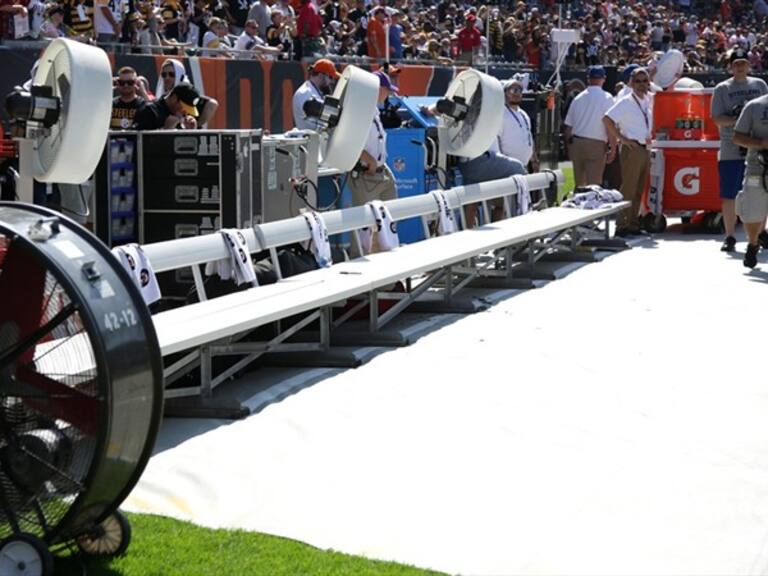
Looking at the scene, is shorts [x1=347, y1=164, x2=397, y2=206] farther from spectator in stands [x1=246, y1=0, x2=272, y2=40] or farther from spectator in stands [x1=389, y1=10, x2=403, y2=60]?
spectator in stands [x1=389, y1=10, x2=403, y2=60]

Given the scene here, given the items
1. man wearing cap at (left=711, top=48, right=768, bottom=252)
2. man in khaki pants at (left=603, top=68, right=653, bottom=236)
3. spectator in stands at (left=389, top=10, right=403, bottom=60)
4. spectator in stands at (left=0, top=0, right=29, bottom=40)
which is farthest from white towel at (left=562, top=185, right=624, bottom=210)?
spectator in stands at (left=389, top=10, right=403, bottom=60)

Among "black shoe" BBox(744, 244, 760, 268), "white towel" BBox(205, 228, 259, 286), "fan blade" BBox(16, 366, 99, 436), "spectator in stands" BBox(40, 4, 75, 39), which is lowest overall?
"black shoe" BBox(744, 244, 760, 268)

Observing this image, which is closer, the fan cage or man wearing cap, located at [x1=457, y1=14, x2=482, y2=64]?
the fan cage

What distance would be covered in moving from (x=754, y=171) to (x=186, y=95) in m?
4.85

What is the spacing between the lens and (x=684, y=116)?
51.8 feet


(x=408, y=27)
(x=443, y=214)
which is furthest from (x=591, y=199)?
(x=408, y=27)

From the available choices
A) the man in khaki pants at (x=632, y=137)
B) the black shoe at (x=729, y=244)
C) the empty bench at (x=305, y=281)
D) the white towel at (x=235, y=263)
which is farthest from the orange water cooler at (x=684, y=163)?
the white towel at (x=235, y=263)

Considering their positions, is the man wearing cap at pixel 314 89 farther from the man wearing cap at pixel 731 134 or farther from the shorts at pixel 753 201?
the man wearing cap at pixel 731 134

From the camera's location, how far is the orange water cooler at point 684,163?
15.4 m

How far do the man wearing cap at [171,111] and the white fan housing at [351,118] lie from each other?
1040 millimetres

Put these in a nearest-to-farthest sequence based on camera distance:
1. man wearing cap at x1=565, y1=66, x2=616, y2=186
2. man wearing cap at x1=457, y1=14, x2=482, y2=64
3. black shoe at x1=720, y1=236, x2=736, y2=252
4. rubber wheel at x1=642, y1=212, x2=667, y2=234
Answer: black shoe at x1=720, y1=236, x2=736, y2=252, man wearing cap at x1=565, y1=66, x2=616, y2=186, rubber wheel at x1=642, y1=212, x2=667, y2=234, man wearing cap at x1=457, y1=14, x2=482, y2=64

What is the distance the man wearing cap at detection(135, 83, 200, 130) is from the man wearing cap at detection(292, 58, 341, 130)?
0.79 meters

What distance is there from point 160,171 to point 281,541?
5.28 m

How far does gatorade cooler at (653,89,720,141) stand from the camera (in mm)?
15734
